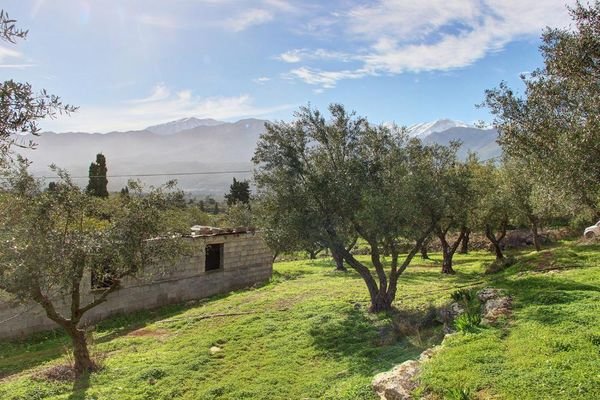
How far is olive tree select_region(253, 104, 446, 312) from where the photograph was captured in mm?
15953

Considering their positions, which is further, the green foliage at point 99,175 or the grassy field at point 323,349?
the green foliage at point 99,175

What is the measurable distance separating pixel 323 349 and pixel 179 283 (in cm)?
1418

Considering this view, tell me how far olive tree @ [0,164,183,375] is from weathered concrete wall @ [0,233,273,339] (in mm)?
4079

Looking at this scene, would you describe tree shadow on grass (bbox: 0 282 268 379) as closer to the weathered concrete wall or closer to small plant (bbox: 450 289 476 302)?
the weathered concrete wall

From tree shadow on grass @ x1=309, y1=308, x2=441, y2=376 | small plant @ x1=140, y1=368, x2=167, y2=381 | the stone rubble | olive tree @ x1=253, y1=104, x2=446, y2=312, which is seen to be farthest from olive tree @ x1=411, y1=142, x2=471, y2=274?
small plant @ x1=140, y1=368, x2=167, y2=381

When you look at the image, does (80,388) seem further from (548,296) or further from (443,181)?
(443,181)

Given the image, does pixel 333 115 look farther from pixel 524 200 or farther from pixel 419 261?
pixel 419 261

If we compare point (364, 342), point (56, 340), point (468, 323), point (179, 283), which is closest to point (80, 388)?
point (56, 340)

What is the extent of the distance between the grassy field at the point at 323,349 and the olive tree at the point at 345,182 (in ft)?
10.7

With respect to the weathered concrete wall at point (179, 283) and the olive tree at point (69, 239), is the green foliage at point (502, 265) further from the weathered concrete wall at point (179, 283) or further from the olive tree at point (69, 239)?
the olive tree at point (69, 239)

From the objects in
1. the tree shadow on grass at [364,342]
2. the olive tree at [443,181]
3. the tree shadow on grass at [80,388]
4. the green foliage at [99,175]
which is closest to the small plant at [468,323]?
the tree shadow on grass at [364,342]

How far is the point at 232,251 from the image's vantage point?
29.0 metres

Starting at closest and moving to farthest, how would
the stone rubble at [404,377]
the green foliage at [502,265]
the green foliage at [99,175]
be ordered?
the stone rubble at [404,377] < the green foliage at [502,265] < the green foliage at [99,175]

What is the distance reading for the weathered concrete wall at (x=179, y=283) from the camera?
19.5 m
